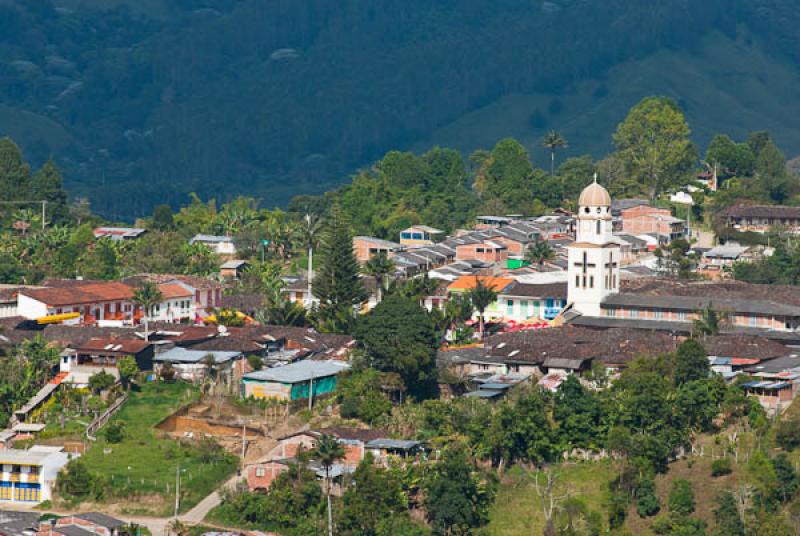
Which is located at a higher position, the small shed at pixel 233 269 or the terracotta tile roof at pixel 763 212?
the terracotta tile roof at pixel 763 212

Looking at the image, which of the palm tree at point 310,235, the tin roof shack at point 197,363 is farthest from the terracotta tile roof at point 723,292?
the tin roof shack at point 197,363

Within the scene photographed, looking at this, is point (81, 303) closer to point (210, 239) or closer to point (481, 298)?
point (481, 298)

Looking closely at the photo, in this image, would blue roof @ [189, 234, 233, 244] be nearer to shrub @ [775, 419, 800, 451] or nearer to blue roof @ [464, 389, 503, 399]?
blue roof @ [464, 389, 503, 399]

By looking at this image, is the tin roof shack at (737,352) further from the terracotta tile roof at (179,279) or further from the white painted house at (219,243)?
the white painted house at (219,243)

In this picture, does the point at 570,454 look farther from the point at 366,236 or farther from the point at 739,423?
the point at 366,236

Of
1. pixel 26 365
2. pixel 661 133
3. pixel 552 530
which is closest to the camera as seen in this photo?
pixel 552 530

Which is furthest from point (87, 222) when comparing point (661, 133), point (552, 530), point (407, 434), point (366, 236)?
point (552, 530)
